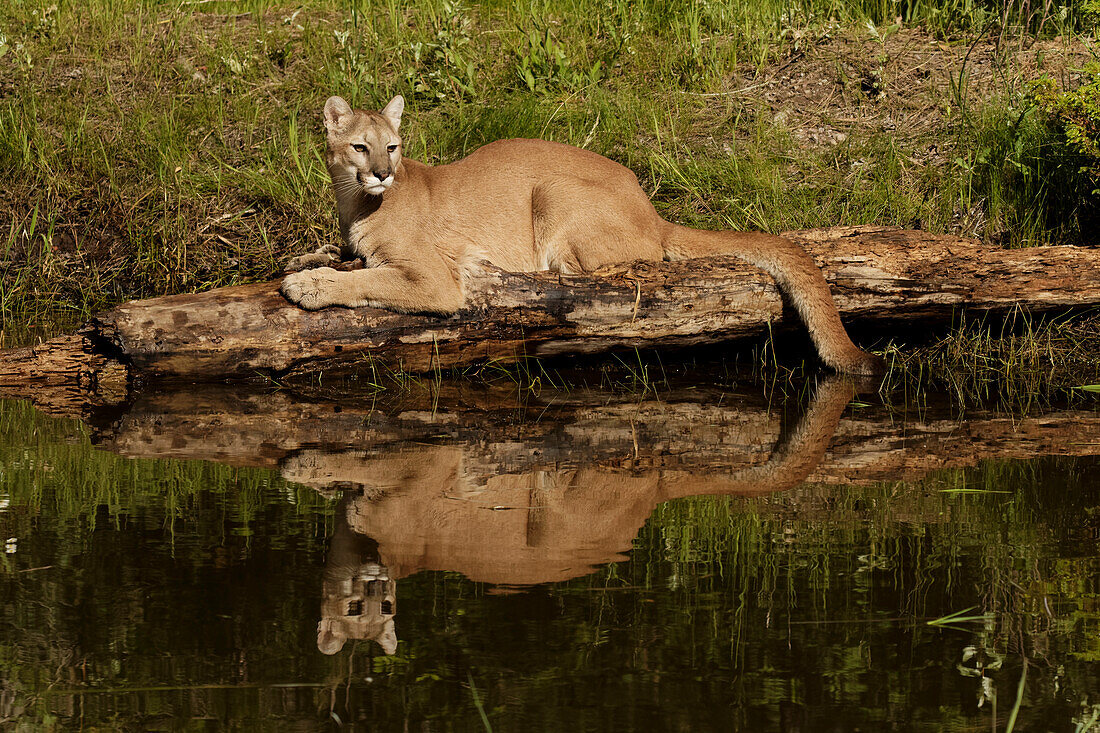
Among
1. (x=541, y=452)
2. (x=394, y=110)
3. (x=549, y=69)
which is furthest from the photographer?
(x=549, y=69)

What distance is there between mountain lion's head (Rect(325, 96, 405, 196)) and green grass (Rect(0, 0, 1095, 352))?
1.69 metres

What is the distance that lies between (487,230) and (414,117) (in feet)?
9.33

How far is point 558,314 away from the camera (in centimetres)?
614

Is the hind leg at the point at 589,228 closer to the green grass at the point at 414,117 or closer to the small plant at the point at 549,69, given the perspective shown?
the green grass at the point at 414,117

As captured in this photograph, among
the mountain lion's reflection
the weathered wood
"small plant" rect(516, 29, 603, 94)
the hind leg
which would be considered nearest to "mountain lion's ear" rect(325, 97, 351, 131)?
the hind leg

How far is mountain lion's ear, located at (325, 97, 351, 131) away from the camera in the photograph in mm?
6422

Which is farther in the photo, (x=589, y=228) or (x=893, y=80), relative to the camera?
(x=893, y=80)

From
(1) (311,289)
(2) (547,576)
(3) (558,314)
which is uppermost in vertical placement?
(1) (311,289)

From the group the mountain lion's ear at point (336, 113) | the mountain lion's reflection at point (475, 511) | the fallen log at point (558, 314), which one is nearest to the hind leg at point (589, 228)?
the fallen log at point (558, 314)

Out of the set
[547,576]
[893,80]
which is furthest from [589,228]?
[893,80]

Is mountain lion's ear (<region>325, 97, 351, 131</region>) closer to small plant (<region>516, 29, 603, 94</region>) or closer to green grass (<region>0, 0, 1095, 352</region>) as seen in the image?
green grass (<region>0, 0, 1095, 352</region>)

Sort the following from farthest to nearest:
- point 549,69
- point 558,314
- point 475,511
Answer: point 549,69, point 558,314, point 475,511

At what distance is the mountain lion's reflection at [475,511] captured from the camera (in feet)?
10.9

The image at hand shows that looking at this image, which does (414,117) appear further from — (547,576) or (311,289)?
(547,576)
